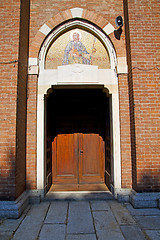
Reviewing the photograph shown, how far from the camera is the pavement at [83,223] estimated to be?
251cm

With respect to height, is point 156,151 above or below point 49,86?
below

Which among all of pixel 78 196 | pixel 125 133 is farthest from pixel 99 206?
pixel 125 133

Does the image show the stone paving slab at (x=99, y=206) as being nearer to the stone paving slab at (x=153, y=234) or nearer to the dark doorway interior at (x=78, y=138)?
the stone paving slab at (x=153, y=234)

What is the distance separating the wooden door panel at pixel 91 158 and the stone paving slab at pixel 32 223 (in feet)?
6.06

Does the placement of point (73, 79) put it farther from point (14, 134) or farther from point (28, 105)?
point (14, 134)

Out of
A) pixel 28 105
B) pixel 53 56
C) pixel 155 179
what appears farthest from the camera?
pixel 53 56

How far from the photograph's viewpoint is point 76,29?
451cm

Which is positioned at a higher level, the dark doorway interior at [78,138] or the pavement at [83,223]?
the dark doorway interior at [78,138]

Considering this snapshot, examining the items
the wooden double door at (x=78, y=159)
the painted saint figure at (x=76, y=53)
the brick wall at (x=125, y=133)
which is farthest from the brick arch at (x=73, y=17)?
the wooden double door at (x=78, y=159)

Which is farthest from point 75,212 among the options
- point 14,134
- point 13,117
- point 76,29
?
point 76,29

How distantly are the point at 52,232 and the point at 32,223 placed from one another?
50cm

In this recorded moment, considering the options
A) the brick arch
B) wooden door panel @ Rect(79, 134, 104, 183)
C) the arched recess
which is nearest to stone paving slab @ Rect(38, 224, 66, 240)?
the arched recess

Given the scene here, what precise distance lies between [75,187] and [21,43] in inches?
166

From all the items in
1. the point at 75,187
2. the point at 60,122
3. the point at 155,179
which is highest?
the point at 60,122
